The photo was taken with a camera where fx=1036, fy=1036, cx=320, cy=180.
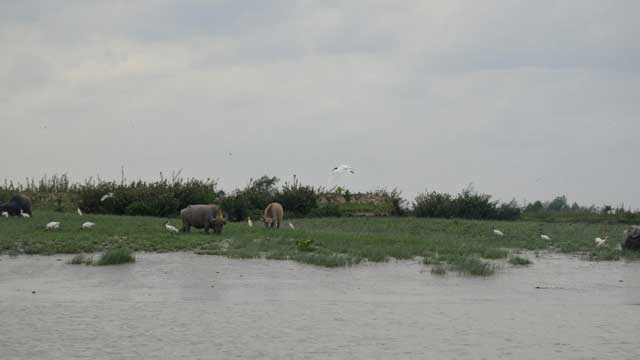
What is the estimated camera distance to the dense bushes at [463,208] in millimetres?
37281

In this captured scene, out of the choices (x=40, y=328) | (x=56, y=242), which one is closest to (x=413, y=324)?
→ (x=40, y=328)

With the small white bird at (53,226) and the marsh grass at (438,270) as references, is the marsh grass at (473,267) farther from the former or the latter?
→ the small white bird at (53,226)

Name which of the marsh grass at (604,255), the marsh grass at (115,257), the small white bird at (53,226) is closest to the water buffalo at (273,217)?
the small white bird at (53,226)

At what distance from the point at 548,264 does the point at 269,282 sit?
705 centimetres

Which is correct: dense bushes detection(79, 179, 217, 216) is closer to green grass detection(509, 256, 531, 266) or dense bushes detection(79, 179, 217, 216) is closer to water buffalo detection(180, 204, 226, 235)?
water buffalo detection(180, 204, 226, 235)

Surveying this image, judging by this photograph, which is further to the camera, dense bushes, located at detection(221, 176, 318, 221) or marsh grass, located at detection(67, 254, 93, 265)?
dense bushes, located at detection(221, 176, 318, 221)

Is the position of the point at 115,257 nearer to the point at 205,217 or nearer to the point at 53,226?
the point at 205,217

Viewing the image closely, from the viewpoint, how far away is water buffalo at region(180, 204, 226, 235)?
25281 millimetres

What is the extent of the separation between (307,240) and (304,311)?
8.32 meters

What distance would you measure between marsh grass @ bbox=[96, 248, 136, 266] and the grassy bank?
1.78 m

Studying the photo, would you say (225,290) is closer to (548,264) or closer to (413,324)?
(413,324)

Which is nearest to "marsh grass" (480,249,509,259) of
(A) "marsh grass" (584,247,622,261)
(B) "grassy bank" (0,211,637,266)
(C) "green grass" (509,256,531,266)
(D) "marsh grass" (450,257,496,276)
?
(B) "grassy bank" (0,211,637,266)

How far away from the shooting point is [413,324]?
14117mm

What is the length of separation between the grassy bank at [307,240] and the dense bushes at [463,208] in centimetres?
580
